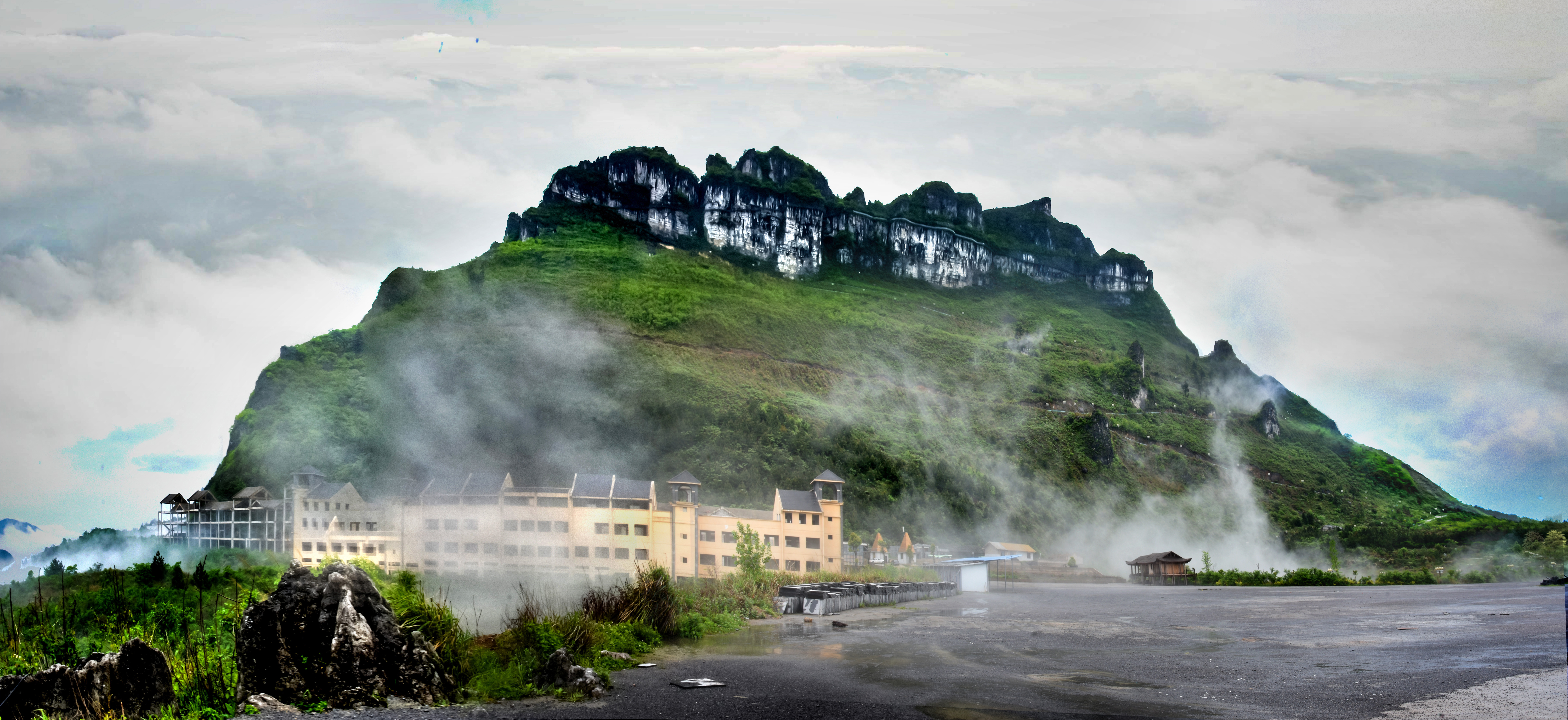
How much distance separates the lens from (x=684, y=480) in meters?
44.8

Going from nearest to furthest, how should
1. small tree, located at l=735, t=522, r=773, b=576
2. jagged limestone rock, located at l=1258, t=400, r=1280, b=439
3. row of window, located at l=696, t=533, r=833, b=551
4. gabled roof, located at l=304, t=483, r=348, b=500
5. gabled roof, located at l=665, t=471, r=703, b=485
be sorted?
small tree, located at l=735, t=522, r=773, b=576
gabled roof, located at l=665, t=471, r=703, b=485
row of window, located at l=696, t=533, r=833, b=551
gabled roof, located at l=304, t=483, r=348, b=500
jagged limestone rock, located at l=1258, t=400, r=1280, b=439

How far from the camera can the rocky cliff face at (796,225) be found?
6467 inches

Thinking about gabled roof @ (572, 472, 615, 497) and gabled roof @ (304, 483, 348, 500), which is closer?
gabled roof @ (572, 472, 615, 497)

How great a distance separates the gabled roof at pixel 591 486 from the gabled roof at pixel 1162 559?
40863 mm

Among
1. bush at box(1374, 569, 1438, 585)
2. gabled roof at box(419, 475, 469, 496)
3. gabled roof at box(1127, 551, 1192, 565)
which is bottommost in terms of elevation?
bush at box(1374, 569, 1438, 585)

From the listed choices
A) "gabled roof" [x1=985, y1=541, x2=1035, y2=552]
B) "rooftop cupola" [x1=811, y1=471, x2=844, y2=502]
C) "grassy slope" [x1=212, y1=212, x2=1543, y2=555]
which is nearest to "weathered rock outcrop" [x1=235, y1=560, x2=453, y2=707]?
"rooftop cupola" [x1=811, y1=471, x2=844, y2=502]

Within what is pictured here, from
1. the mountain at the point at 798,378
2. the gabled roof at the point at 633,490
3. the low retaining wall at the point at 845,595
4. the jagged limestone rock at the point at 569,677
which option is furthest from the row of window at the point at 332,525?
the jagged limestone rock at the point at 569,677

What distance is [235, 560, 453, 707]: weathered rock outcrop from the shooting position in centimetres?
1031

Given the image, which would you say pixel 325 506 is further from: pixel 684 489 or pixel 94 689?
pixel 94 689

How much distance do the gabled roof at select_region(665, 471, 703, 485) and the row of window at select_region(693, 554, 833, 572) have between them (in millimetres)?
3711

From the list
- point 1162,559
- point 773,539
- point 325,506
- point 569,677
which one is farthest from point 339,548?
point 1162,559

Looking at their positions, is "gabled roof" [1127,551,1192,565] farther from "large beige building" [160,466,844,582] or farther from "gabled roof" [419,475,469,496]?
"gabled roof" [419,475,469,496]

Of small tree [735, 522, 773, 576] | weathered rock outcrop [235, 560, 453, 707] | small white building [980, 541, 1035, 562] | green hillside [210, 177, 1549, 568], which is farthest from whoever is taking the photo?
green hillside [210, 177, 1549, 568]

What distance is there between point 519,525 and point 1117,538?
3090 inches
